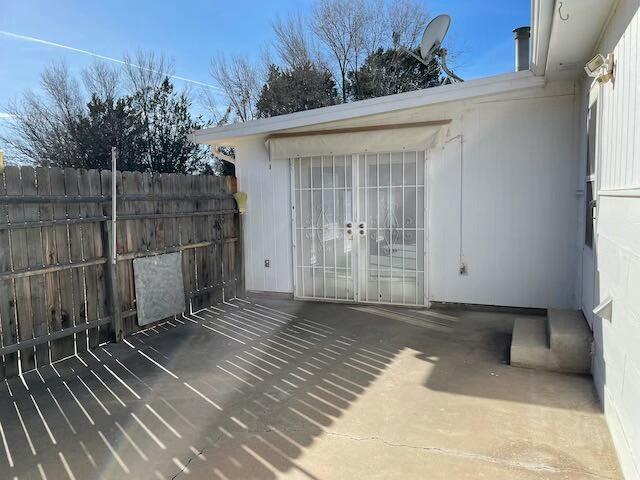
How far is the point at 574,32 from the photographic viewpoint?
332 centimetres

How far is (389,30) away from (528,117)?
428 inches

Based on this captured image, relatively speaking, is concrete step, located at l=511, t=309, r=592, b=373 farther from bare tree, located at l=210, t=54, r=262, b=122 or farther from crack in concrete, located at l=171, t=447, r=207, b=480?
bare tree, located at l=210, t=54, r=262, b=122

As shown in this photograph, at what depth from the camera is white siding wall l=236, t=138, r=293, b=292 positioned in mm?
6273

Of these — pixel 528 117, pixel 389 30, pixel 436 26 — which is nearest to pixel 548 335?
pixel 528 117

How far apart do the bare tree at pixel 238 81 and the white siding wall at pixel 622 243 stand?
556 inches

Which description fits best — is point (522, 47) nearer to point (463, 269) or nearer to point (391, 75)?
point (463, 269)

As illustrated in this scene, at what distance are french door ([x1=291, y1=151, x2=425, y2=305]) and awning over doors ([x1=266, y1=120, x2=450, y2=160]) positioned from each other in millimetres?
133

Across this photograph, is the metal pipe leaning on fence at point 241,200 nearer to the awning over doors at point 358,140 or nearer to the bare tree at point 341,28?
the awning over doors at point 358,140

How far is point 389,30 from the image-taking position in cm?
1446

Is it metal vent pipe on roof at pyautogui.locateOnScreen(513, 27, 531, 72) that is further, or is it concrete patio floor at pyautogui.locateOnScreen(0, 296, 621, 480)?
metal vent pipe on roof at pyautogui.locateOnScreen(513, 27, 531, 72)

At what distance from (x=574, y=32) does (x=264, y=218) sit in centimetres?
424

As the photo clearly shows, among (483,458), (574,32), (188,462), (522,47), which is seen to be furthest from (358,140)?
(188,462)

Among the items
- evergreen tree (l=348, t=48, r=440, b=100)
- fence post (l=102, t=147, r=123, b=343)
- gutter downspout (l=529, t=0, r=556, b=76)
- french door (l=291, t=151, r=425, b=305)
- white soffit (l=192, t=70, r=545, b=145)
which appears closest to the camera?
gutter downspout (l=529, t=0, r=556, b=76)

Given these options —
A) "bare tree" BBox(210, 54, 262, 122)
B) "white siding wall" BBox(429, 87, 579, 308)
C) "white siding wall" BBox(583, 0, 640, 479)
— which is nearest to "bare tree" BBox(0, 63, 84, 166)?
"bare tree" BBox(210, 54, 262, 122)
